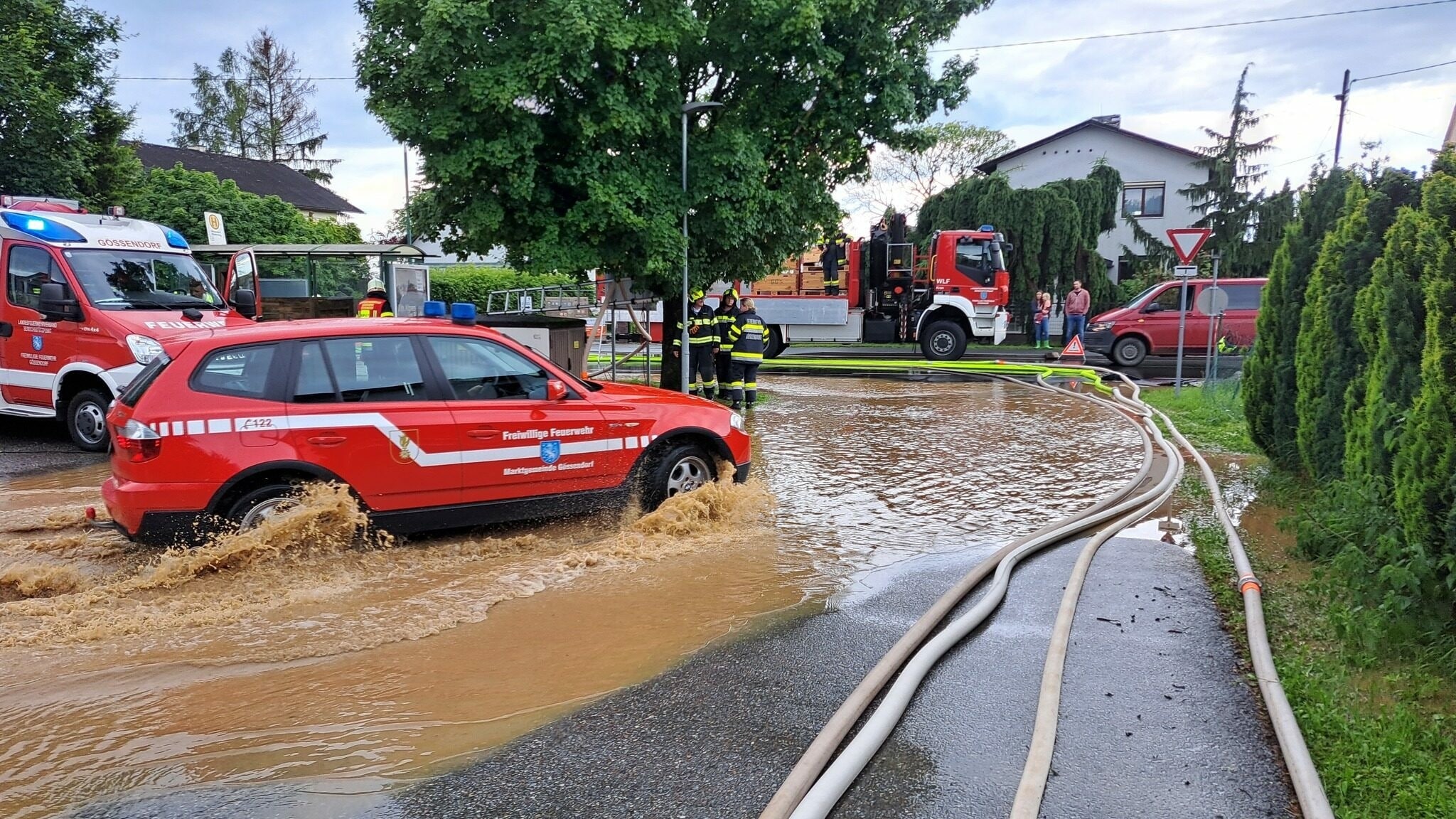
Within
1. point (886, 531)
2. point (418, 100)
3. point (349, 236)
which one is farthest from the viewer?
point (349, 236)

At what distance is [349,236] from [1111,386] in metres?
29.8

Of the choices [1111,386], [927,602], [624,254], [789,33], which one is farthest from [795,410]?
[927,602]

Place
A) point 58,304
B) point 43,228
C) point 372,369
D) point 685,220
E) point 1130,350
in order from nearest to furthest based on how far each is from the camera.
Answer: point 372,369 → point 58,304 → point 43,228 → point 685,220 → point 1130,350

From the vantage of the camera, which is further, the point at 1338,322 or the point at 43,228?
the point at 43,228

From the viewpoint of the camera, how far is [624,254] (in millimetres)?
11195

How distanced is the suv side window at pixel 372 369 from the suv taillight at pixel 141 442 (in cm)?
84

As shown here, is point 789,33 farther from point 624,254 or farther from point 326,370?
point 326,370

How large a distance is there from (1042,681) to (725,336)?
9811mm

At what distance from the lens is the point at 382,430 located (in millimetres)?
5590

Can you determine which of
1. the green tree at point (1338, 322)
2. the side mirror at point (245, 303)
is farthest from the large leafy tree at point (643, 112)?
the green tree at point (1338, 322)

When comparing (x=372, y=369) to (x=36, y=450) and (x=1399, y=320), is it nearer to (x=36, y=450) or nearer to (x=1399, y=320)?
(x=1399, y=320)

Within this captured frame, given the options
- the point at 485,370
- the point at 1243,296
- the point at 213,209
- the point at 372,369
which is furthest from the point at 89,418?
the point at 213,209

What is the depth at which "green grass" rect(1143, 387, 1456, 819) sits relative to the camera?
119 inches

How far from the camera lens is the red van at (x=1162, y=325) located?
1881 centimetres
